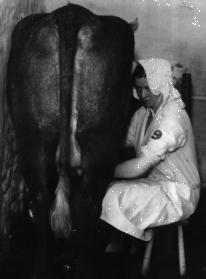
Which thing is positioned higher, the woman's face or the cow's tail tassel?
the woman's face

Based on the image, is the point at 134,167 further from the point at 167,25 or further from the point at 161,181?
the point at 167,25

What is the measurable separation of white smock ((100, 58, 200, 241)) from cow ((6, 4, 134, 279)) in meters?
0.15

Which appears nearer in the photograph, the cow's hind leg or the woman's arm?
the cow's hind leg

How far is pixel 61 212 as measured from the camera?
2.64m

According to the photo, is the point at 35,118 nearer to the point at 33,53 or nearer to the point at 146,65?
the point at 33,53

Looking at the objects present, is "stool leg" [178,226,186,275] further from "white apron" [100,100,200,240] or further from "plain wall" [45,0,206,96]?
"plain wall" [45,0,206,96]

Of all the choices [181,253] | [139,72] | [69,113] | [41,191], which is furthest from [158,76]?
[181,253]

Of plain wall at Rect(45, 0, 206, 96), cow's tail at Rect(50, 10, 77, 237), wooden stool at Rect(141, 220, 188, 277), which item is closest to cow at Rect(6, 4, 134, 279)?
cow's tail at Rect(50, 10, 77, 237)

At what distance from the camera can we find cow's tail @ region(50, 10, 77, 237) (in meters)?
2.44

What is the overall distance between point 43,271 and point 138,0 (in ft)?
7.75

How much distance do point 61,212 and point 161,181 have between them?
69cm

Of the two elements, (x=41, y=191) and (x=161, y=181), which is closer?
(x=41, y=191)

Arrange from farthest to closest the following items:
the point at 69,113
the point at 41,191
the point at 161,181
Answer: the point at 161,181 → the point at 41,191 → the point at 69,113

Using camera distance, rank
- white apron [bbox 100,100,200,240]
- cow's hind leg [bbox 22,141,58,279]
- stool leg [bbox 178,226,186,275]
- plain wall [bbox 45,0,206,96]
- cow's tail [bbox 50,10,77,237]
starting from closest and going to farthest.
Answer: cow's tail [bbox 50,10,77,237] < cow's hind leg [bbox 22,141,58,279] < white apron [bbox 100,100,200,240] < stool leg [bbox 178,226,186,275] < plain wall [bbox 45,0,206,96]
